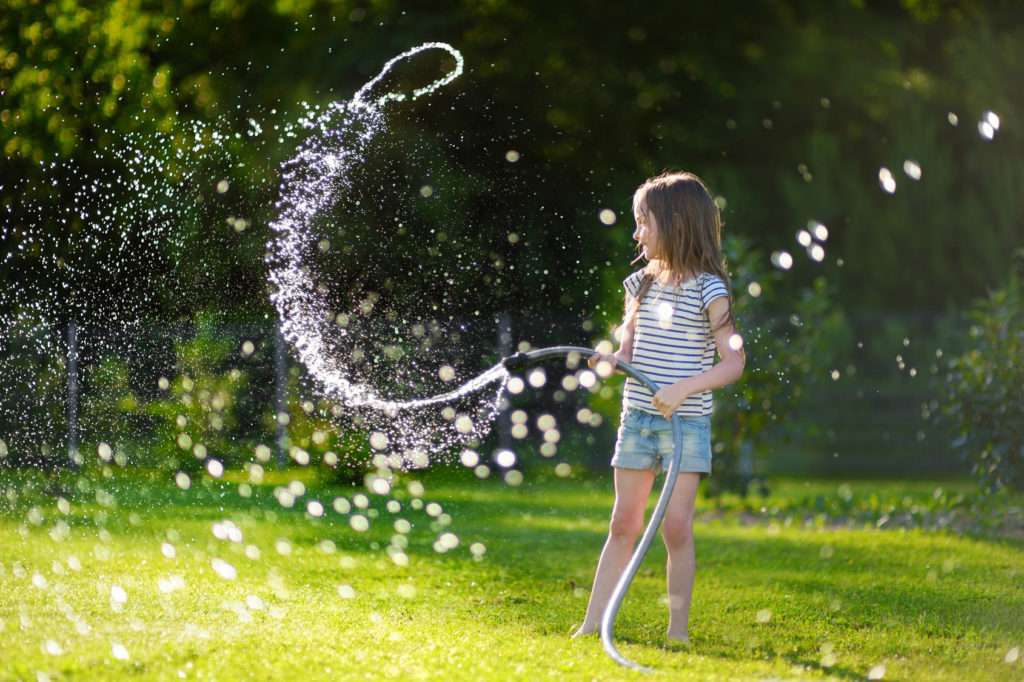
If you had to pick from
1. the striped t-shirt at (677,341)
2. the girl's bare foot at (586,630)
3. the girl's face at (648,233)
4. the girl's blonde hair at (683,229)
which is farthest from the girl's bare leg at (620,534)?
the girl's face at (648,233)

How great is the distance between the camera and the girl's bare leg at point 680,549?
13.5 ft

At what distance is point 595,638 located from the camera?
416 cm

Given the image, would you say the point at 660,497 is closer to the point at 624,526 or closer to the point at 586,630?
the point at 624,526

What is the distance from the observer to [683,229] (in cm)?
420

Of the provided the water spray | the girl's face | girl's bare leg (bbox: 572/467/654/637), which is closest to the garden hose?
girl's bare leg (bbox: 572/467/654/637)

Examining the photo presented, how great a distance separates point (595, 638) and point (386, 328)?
380 centimetres

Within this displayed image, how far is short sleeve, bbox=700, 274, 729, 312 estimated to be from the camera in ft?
13.4

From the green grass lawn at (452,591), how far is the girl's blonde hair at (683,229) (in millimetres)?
1146

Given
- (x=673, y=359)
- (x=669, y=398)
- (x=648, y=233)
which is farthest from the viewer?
(x=648, y=233)

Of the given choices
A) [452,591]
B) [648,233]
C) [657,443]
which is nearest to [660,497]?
[657,443]

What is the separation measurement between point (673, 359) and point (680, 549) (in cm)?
Result: 59

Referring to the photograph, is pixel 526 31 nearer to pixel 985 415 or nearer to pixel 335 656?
pixel 985 415

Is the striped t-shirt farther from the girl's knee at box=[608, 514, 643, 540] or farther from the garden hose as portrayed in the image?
the girl's knee at box=[608, 514, 643, 540]

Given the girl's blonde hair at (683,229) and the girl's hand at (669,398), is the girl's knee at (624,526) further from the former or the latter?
the girl's blonde hair at (683,229)
